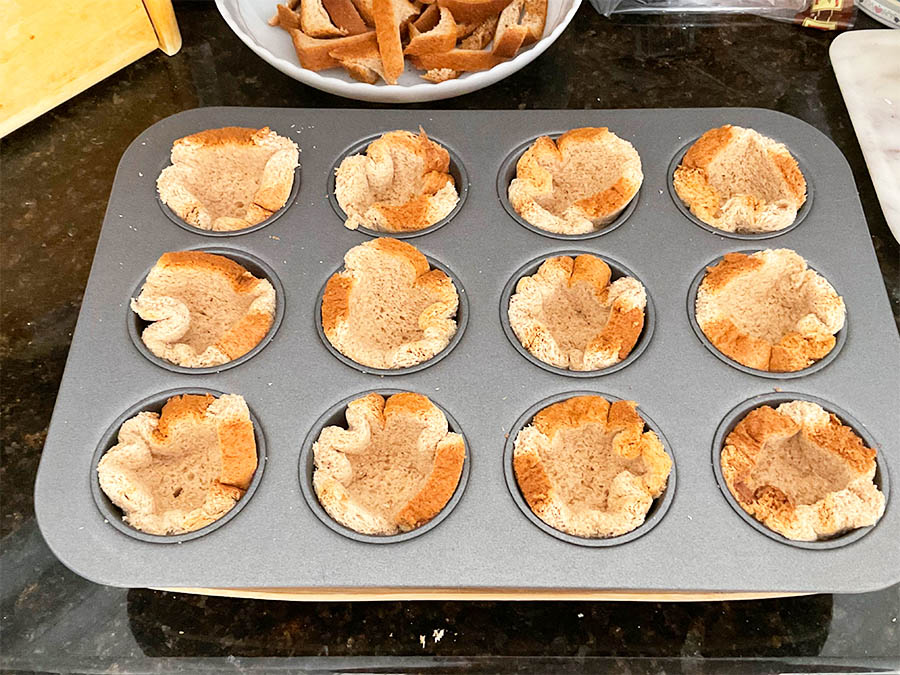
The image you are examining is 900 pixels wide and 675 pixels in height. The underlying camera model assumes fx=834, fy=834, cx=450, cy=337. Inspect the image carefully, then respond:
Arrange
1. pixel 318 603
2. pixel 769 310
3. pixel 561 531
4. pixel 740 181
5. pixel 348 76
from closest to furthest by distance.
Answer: pixel 561 531 → pixel 318 603 → pixel 769 310 → pixel 740 181 → pixel 348 76

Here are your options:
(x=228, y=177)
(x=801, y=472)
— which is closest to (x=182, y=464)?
(x=228, y=177)

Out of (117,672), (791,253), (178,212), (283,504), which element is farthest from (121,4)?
(791,253)

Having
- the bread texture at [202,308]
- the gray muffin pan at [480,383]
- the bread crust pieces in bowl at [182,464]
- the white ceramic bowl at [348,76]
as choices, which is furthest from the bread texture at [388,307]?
the white ceramic bowl at [348,76]

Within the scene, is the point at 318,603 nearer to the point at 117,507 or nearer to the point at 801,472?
the point at 117,507

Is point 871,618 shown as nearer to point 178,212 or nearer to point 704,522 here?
point 704,522

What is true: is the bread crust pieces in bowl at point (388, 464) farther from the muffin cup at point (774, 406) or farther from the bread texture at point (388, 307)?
the muffin cup at point (774, 406)

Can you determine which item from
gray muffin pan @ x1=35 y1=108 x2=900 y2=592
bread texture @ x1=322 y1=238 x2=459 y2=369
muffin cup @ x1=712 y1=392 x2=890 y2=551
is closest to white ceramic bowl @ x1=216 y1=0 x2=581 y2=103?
Result: gray muffin pan @ x1=35 y1=108 x2=900 y2=592

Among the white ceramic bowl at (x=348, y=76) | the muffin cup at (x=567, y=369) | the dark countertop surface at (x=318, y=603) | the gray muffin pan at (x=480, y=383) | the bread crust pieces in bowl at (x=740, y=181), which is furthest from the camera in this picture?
the white ceramic bowl at (x=348, y=76)
